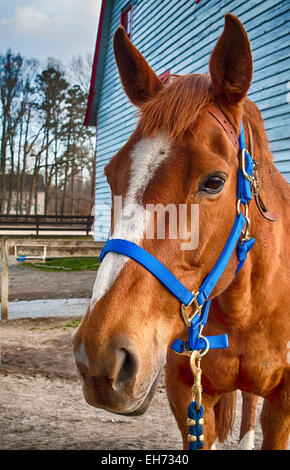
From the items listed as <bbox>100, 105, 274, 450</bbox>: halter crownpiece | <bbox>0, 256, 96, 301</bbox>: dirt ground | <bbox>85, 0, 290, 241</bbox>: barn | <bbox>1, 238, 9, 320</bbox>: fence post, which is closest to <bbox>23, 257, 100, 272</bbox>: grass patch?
<bbox>0, 256, 96, 301</bbox>: dirt ground

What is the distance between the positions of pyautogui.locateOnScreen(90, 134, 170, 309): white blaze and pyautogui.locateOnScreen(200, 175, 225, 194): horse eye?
17 cm

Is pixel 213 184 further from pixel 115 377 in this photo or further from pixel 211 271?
pixel 115 377

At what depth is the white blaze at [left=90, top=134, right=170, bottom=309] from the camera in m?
1.21

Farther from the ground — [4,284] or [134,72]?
[134,72]

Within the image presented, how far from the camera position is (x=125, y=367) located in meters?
1.16

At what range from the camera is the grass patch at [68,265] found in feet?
37.7

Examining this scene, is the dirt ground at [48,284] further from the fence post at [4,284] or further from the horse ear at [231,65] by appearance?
the horse ear at [231,65]

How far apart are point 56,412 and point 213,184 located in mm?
2761

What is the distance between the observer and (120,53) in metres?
1.65

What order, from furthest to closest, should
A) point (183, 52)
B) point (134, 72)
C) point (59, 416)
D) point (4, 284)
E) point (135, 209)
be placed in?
point (183, 52) < point (4, 284) < point (59, 416) < point (134, 72) < point (135, 209)

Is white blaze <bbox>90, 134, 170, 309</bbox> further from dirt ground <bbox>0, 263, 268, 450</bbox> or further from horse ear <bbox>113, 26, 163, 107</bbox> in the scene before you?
dirt ground <bbox>0, 263, 268, 450</bbox>

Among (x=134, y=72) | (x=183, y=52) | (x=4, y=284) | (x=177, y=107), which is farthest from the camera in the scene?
(x=183, y=52)

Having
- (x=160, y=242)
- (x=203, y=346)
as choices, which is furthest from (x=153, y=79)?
(x=203, y=346)

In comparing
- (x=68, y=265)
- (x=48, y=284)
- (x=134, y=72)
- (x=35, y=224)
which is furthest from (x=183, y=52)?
(x=35, y=224)
